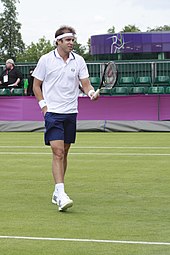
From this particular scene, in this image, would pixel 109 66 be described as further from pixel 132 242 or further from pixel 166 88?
pixel 166 88

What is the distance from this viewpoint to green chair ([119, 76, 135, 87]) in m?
31.8

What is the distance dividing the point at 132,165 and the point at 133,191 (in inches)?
120

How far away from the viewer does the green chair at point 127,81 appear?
31.8m

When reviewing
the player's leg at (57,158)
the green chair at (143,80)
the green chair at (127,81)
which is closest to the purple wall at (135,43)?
the green chair at (143,80)

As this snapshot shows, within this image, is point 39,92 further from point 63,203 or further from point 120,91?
point 120,91

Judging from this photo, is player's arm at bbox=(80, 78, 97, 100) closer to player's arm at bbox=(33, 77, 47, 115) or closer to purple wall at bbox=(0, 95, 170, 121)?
player's arm at bbox=(33, 77, 47, 115)

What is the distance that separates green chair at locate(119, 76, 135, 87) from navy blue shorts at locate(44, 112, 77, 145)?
22271 mm

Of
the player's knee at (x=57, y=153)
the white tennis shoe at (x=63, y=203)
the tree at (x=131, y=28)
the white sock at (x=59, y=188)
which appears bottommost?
the white tennis shoe at (x=63, y=203)

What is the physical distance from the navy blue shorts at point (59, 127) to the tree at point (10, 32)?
9856cm

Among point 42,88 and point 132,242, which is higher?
point 42,88

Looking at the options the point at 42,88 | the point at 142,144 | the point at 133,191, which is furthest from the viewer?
the point at 142,144

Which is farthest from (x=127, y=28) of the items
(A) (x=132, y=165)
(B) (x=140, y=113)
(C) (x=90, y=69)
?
(A) (x=132, y=165)

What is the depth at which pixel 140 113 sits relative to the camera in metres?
22.2

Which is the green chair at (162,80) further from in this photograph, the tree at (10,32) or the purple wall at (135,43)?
the tree at (10,32)
